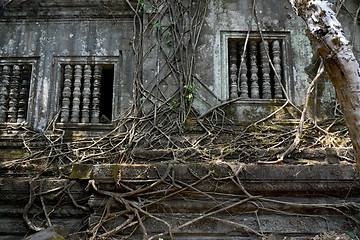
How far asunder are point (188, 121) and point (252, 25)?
166 centimetres

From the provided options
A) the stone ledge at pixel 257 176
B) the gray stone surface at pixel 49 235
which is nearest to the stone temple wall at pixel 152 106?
the stone ledge at pixel 257 176

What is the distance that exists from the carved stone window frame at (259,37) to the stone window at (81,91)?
1.49 m

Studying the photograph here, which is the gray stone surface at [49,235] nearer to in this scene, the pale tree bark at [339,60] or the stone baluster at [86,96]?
the stone baluster at [86,96]

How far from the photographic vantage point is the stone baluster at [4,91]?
4.75 meters

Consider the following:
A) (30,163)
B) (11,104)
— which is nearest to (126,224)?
(30,163)

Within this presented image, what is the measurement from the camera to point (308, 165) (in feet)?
11.1

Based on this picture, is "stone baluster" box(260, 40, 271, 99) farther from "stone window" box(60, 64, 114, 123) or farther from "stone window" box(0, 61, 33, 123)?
"stone window" box(0, 61, 33, 123)

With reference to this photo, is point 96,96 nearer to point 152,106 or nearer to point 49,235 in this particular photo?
point 152,106

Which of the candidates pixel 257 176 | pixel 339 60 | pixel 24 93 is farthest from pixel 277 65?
pixel 24 93

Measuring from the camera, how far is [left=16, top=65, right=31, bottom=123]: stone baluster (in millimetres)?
4758

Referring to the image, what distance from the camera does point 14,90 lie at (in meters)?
4.82

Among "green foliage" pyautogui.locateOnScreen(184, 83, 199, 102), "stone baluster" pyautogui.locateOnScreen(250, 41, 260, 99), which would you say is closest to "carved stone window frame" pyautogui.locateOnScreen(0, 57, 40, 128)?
"green foliage" pyautogui.locateOnScreen(184, 83, 199, 102)

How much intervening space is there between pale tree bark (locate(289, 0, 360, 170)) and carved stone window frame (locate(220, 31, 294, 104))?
7.09 ft

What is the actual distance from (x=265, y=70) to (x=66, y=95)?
2.75 m
